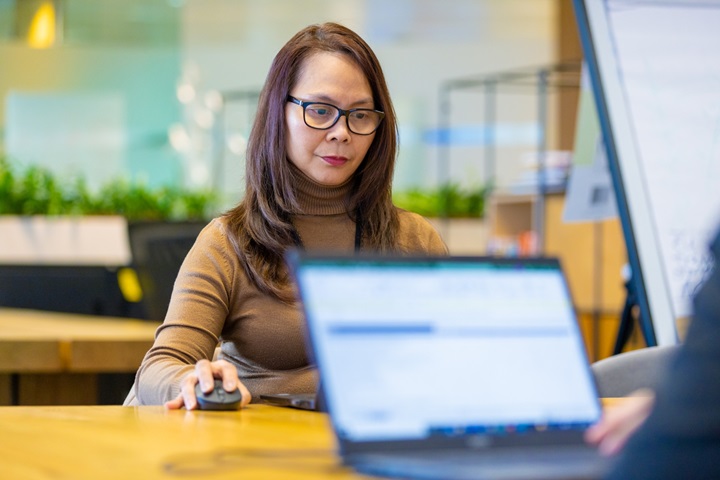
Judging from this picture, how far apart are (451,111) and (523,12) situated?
4.62 ft

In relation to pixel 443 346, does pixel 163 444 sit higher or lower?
lower

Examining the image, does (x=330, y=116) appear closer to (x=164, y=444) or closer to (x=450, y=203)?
(x=164, y=444)

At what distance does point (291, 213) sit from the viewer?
1.92 m

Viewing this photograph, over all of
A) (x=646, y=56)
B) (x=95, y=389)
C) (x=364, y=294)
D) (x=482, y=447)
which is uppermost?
(x=646, y=56)

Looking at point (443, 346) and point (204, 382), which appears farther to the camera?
point (204, 382)

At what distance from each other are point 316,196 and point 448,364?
95cm

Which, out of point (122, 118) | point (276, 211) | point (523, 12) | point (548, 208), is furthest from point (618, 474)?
point (523, 12)

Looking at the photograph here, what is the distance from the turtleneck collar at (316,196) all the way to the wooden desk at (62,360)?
99 cm

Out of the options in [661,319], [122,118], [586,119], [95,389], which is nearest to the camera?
[661,319]

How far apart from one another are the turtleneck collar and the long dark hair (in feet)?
0.06

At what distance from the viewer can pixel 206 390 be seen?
1404 millimetres

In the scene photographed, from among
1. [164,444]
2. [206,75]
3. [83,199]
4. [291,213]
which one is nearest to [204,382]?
[164,444]

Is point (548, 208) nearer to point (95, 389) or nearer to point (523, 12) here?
point (95, 389)

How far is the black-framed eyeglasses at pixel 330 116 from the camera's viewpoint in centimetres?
181
